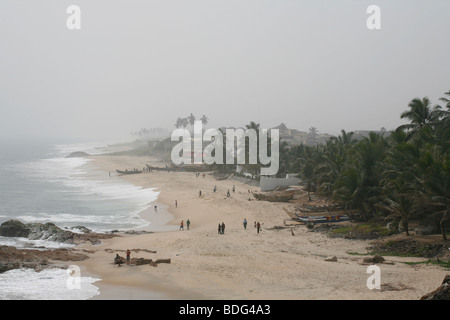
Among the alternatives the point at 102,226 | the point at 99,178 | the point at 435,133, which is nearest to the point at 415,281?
the point at 435,133

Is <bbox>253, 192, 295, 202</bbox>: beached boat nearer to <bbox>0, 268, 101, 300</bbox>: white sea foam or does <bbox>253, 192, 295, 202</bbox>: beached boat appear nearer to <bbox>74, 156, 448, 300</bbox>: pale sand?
<bbox>74, 156, 448, 300</bbox>: pale sand

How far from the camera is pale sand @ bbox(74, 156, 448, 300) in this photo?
1430 cm

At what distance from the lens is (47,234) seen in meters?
26.7

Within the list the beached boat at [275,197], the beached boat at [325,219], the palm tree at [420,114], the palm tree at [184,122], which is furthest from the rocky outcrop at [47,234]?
the palm tree at [184,122]

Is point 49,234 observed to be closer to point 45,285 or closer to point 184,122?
point 45,285

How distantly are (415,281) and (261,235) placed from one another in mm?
12686

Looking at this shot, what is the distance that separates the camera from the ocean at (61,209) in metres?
16.3

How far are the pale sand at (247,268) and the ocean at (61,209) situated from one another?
1830 mm

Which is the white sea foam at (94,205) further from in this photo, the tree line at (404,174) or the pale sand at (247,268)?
the tree line at (404,174)

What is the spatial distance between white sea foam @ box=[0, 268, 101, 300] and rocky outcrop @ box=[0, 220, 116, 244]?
24.6ft

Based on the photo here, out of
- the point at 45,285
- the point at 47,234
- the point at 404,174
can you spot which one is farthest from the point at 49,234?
the point at 404,174

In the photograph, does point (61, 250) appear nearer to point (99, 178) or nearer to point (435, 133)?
point (435, 133)

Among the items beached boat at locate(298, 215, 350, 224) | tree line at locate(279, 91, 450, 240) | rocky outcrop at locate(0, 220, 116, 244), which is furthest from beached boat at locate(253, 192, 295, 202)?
rocky outcrop at locate(0, 220, 116, 244)

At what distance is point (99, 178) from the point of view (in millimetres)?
70812
